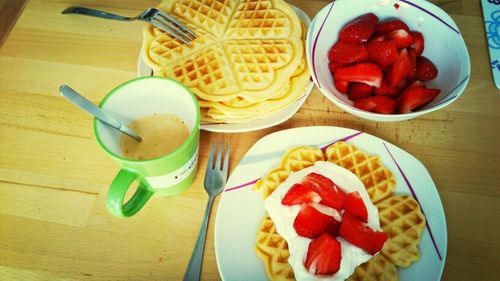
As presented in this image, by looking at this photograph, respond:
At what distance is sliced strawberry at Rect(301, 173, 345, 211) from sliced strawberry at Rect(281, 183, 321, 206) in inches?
0.4

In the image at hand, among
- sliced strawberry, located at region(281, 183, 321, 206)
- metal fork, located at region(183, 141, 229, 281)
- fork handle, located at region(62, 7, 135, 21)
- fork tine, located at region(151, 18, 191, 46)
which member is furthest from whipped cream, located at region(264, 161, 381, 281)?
fork handle, located at region(62, 7, 135, 21)

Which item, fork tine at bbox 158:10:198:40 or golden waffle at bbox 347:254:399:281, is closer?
golden waffle at bbox 347:254:399:281

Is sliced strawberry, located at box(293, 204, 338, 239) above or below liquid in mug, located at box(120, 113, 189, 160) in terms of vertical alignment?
below

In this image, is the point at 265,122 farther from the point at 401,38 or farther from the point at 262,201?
the point at 401,38

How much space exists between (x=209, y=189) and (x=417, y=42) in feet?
2.20

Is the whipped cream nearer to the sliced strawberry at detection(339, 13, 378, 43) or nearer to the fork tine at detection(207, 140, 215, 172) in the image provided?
the fork tine at detection(207, 140, 215, 172)

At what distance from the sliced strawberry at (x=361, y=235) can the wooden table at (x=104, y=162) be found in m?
0.19

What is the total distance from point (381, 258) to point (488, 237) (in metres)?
0.27

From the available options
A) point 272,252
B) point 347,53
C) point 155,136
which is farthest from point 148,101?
point 347,53

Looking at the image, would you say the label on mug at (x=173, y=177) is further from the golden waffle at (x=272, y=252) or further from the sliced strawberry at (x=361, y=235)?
the sliced strawberry at (x=361, y=235)

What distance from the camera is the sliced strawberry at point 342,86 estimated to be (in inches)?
39.2

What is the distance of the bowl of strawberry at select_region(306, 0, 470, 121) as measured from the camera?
37.5 inches

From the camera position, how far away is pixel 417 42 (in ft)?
3.42

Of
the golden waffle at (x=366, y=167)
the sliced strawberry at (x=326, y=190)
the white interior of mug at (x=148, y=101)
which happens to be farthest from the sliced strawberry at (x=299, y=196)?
the white interior of mug at (x=148, y=101)
